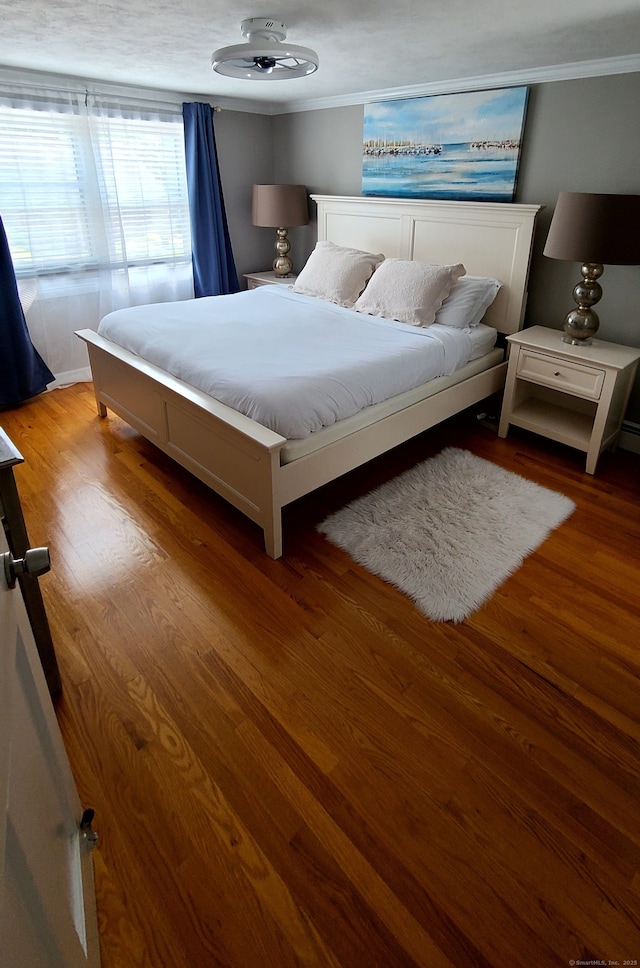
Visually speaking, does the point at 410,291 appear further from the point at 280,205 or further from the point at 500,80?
the point at 280,205

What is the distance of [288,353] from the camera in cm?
268

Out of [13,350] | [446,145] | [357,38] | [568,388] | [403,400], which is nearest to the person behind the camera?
[357,38]

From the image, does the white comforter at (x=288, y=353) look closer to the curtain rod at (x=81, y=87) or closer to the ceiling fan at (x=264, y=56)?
the ceiling fan at (x=264, y=56)

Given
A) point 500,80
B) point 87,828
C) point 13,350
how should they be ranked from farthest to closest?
point 13,350 < point 500,80 < point 87,828

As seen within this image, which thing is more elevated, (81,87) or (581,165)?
(81,87)

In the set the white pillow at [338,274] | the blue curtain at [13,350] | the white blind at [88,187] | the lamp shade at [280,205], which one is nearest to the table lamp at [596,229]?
the white pillow at [338,274]

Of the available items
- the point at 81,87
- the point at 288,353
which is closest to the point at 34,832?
the point at 288,353

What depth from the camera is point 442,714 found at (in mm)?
1690

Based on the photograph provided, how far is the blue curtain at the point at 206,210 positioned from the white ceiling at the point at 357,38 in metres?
0.58

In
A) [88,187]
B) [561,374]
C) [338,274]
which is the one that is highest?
[88,187]

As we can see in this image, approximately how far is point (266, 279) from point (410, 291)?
1.83 meters

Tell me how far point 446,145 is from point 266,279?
5.88ft

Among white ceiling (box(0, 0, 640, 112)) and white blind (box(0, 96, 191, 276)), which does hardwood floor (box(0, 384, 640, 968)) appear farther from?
white blind (box(0, 96, 191, 276))

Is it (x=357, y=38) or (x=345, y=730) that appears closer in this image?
(x=345, y=730)
